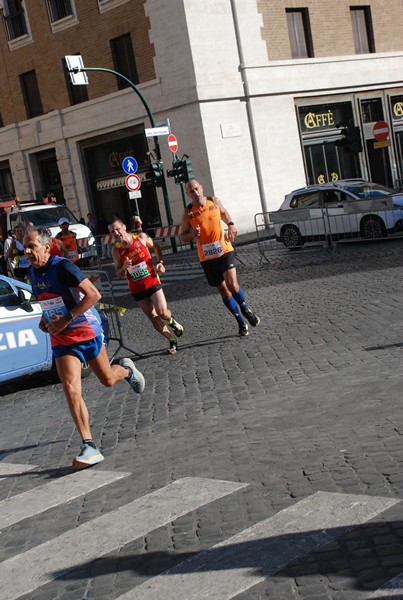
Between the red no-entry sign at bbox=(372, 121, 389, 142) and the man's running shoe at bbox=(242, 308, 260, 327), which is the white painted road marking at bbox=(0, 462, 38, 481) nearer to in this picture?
the man's running shoe at bbox=(242, 308, 260, 327)

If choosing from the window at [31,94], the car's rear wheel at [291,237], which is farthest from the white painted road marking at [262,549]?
the window at [31,94]

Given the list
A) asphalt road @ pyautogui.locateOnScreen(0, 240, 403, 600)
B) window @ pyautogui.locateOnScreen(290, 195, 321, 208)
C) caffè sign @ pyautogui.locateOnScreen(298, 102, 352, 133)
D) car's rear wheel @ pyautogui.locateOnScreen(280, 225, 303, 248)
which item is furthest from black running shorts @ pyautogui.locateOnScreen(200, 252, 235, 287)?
caffè sign @ pyautogui.locateOnScreen(298, 102, 352, 133)

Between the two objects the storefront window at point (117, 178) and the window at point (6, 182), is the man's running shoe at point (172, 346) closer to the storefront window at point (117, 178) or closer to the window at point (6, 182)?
the storefront window at point (117, 178)

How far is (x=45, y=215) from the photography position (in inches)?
1192

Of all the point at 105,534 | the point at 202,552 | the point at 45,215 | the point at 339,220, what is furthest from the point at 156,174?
the point at 202,552

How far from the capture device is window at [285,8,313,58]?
1344 inches

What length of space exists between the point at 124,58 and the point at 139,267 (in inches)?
939

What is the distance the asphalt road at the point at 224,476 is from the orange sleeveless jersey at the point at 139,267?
3.08 feet

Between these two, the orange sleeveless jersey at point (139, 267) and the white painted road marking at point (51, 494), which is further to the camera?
the orange sleeveless jersey at point (139, 267)

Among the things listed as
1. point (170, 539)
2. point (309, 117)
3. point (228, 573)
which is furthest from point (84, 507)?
point (309, 117)

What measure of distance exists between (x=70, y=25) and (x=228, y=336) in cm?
2610

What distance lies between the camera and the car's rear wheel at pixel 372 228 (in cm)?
2141

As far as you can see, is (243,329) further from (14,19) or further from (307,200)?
(14,19)

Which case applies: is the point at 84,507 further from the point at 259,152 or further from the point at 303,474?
the point at 259,152
